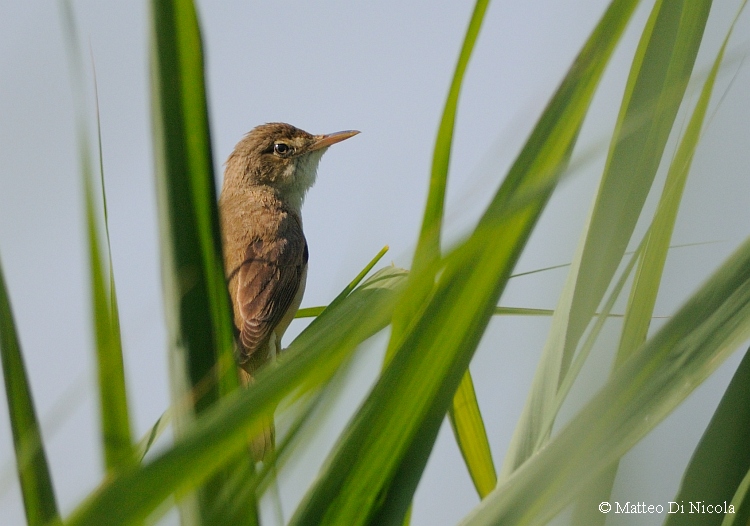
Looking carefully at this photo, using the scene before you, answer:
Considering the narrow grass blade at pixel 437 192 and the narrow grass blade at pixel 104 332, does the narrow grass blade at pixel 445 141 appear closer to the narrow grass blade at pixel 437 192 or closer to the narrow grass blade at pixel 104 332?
the narrow grass blade at pixel 437 192

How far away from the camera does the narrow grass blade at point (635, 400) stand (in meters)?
0.83

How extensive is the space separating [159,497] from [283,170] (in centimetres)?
444

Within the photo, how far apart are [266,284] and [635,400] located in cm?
333

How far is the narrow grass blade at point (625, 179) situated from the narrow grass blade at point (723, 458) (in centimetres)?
20

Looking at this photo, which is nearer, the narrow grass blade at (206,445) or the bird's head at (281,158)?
the narrow grass blade at (206,445)

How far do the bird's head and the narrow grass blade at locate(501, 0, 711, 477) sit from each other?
12.7ft

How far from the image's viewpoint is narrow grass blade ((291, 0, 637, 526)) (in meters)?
0.88

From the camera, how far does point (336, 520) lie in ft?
2.91

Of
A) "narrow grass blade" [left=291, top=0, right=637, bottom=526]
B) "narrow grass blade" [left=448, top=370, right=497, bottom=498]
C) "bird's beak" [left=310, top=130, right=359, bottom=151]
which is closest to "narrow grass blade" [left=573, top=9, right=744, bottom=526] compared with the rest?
"narrow grass blade" [left=291, top=0, right=637, bottom=526]

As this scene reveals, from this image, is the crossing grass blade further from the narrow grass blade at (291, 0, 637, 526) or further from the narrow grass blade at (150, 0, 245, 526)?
the narrow grass blade at (150, 0, 245, 526)

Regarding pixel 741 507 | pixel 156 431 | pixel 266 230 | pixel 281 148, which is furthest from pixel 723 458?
pixel 281 148

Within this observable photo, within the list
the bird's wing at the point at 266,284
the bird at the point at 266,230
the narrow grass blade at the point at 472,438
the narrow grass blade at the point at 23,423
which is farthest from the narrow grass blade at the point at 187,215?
the bird's wing at the point at 266,284

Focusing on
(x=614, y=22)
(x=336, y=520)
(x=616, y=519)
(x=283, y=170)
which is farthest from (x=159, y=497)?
(x=283, y=170)

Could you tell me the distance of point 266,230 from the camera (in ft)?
14.6
